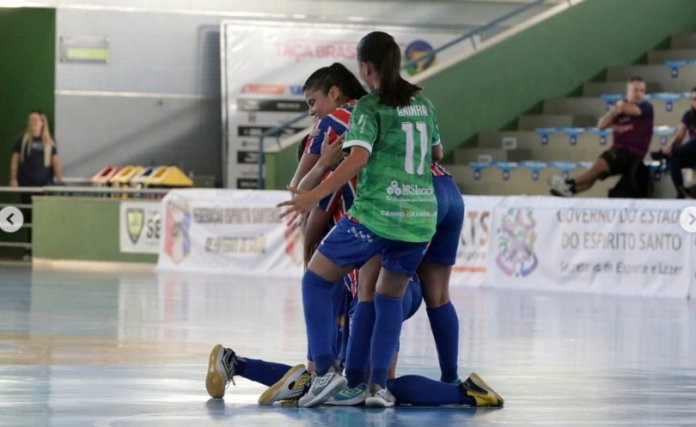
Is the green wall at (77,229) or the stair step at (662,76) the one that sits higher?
the stair step at (662,76)

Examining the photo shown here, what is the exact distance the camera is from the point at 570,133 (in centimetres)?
2145

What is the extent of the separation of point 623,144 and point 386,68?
12.5m

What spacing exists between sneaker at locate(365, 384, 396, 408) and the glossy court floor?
108 millimetres

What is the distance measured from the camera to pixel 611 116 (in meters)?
18.5

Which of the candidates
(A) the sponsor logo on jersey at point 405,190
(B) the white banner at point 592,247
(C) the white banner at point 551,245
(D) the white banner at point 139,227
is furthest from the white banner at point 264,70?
(A) the sponsor logo on jersey at point 405,190

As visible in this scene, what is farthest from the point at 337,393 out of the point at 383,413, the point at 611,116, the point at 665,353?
the point at 611,116

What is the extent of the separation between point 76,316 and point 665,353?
4.84 m

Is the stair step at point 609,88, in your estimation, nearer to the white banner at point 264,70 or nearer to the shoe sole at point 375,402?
the white banner at point 264,70

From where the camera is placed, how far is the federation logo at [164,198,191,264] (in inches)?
770

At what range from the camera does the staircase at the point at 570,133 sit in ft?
68.2

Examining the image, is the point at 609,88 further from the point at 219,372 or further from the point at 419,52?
the point at 219,372

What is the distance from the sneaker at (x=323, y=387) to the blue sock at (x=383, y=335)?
16 cm

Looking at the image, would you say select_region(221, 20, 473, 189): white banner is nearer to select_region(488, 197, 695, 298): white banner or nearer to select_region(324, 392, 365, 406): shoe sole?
select_region(488, 197, 695, 298): white banner

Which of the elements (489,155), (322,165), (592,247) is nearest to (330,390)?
(322,165)
